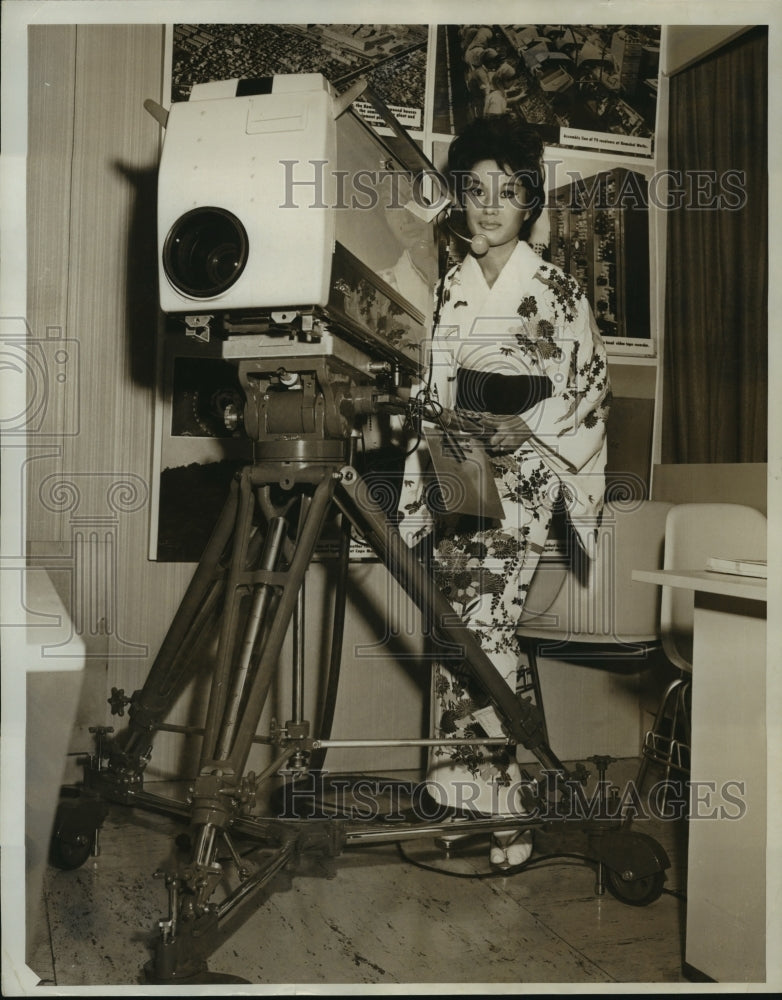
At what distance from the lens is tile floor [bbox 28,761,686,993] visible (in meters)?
1.38

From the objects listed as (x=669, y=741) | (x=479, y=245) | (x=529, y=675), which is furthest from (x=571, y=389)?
(x=669, y=741)

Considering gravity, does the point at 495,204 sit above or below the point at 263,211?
above

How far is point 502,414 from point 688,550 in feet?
1.66

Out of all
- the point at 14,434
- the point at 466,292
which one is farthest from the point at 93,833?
the point at 466,292

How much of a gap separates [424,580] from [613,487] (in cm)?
81

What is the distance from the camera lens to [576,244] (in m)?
2.10

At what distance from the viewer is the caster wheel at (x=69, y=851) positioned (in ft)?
5.37

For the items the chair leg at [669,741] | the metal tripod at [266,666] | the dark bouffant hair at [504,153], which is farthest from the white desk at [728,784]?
the dark bouffant hair at [504,153]

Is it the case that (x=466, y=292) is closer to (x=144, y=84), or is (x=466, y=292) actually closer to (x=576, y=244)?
(x=576, y=244)

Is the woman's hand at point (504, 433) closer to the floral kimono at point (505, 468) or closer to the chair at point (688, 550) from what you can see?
the floral kimono at point (505, 468)

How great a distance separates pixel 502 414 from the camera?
75.4 inches

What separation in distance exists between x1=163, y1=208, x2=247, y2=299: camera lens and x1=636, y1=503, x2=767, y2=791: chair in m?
1.01

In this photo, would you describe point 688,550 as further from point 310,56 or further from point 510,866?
point 310,56

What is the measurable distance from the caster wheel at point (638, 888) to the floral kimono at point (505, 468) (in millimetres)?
261
